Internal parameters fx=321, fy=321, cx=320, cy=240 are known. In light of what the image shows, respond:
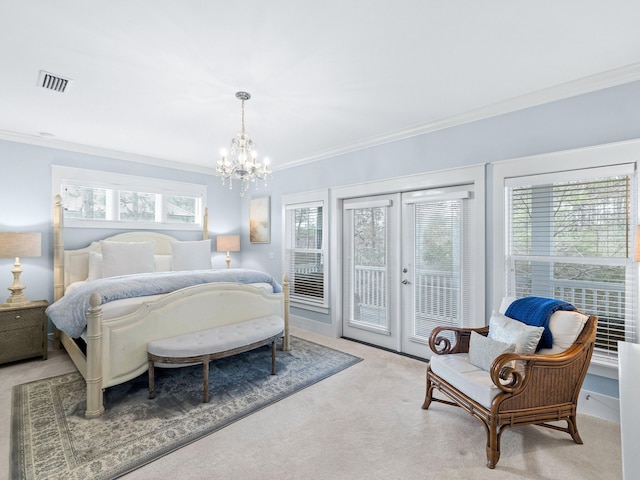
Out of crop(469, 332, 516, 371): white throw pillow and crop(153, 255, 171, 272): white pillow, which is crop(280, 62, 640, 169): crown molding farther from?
crop(153, 255, 171, 272): white pillow

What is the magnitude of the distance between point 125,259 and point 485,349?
3963 millimetres

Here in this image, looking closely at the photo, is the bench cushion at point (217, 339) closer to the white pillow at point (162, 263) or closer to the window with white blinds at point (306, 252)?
the window with white blinds at point (306, 252)

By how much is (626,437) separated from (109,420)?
9.36 ft

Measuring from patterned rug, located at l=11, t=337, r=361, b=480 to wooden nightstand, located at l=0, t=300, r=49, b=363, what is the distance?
0.68 m

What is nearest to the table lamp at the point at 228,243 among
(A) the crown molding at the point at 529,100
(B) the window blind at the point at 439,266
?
(A) the crown molding at the point at 529,100

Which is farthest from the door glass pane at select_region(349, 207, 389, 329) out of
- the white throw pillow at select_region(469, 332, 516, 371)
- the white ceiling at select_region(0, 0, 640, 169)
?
the white throw pillow at select_region(469, 332, 516, 371)

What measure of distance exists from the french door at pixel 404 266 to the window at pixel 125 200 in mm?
2668

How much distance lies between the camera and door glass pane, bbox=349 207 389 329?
12.9ft

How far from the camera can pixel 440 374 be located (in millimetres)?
2361

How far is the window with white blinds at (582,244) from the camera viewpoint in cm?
236

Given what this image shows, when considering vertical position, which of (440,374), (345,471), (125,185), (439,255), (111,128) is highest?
(111,128)

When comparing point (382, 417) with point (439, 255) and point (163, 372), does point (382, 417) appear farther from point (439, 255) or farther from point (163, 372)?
point (163, 372)

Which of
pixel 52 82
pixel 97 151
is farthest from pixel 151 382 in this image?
pixel 97 151

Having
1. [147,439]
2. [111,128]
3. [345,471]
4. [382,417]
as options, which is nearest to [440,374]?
[382,417]
